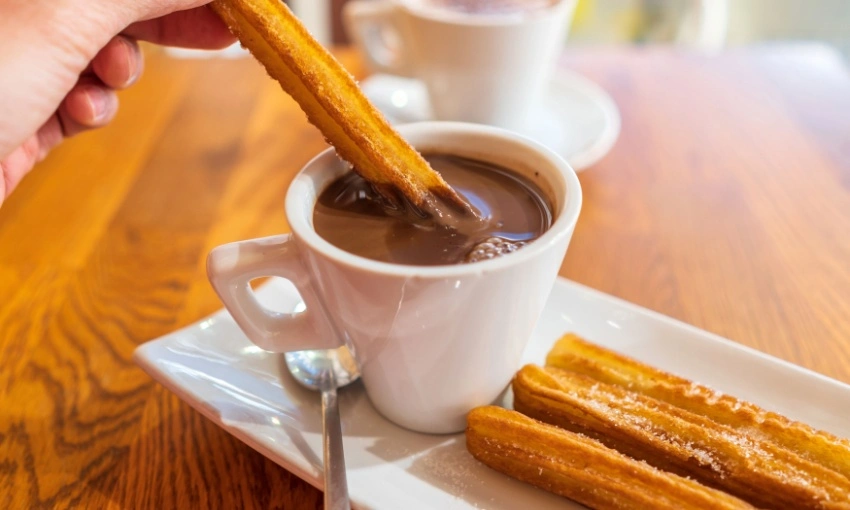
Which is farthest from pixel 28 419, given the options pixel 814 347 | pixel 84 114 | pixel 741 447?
pixel 814 347

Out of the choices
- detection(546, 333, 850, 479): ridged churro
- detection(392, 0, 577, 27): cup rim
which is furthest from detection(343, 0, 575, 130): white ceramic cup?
detection(546, 333, 850, 479): ridged churro

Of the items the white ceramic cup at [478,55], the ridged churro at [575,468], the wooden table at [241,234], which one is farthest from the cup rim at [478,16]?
the ridged churro at [575,468]

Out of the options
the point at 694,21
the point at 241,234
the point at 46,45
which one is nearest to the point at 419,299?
the point at 46,45

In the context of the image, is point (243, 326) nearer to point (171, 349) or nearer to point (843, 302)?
point (171, 349)

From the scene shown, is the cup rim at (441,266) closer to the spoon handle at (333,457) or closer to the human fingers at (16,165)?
the spoon handle at (333,457)

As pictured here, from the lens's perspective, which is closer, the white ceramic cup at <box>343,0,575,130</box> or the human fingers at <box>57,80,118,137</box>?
the human fingers at <box>57,80,118,137</box>

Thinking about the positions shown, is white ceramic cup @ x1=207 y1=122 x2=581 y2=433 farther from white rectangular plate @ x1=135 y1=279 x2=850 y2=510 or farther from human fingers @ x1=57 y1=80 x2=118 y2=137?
human fingers @ x1=57 y1=80 x2=118 y2=137

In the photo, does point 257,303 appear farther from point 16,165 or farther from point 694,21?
point 694,21
